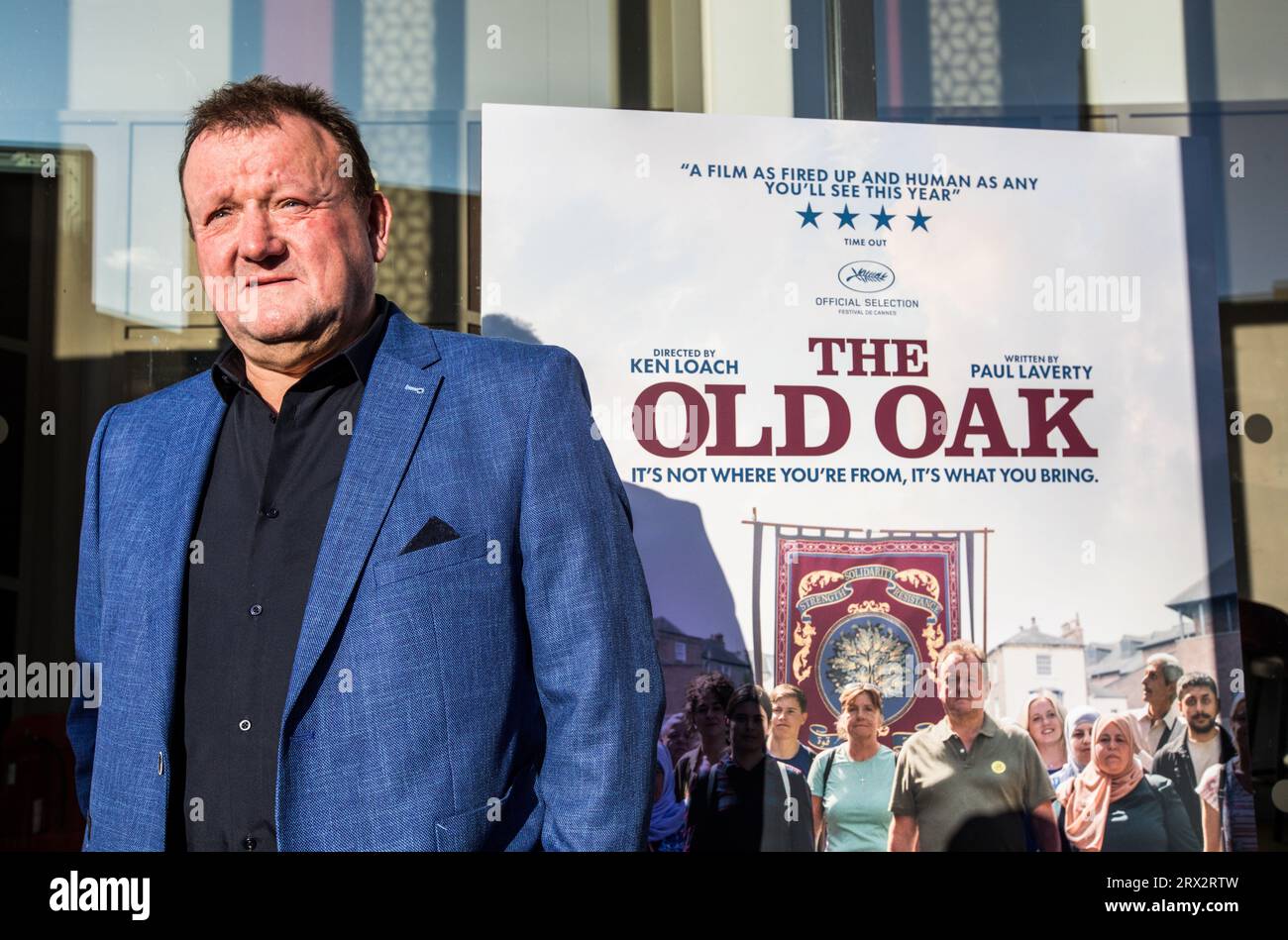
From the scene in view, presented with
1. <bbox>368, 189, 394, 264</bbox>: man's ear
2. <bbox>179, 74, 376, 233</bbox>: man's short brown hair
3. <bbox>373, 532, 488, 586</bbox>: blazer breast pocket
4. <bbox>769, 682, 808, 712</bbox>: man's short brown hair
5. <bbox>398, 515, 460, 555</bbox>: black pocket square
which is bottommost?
<bbox>769, 682, 808, 712</bbox>: man's short brown hair

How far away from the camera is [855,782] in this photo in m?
3.11

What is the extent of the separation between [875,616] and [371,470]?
5.90 ft

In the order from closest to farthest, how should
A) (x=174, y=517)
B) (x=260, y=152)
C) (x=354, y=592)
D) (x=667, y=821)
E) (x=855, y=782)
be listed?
(x=354, y=592) → (x=174, y=517) → (x=260, y=152) → (x=667, y=821) → (x=855, y=782)

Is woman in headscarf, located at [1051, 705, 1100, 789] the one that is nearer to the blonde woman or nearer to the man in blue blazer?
the blonde woman

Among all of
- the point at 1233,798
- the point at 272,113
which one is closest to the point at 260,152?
the point at 272,113

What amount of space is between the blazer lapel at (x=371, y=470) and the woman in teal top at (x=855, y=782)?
1727 millimetres

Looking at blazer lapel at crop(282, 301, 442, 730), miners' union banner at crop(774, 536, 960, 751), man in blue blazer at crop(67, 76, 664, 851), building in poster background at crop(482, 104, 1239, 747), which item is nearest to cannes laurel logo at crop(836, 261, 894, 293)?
building in poster background at crop(482, 104, 1239, 747)

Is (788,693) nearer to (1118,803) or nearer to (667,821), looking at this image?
(667,821)

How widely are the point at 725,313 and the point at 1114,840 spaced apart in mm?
1922

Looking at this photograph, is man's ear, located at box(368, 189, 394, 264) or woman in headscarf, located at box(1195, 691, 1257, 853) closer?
man's ear, located at box(368, 189, 394, 264)

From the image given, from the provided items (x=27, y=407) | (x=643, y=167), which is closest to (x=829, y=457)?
(x=643, y=167)

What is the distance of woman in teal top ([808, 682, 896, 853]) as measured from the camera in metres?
3.08

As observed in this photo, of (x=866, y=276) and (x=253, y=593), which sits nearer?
(x=253, y=593)
